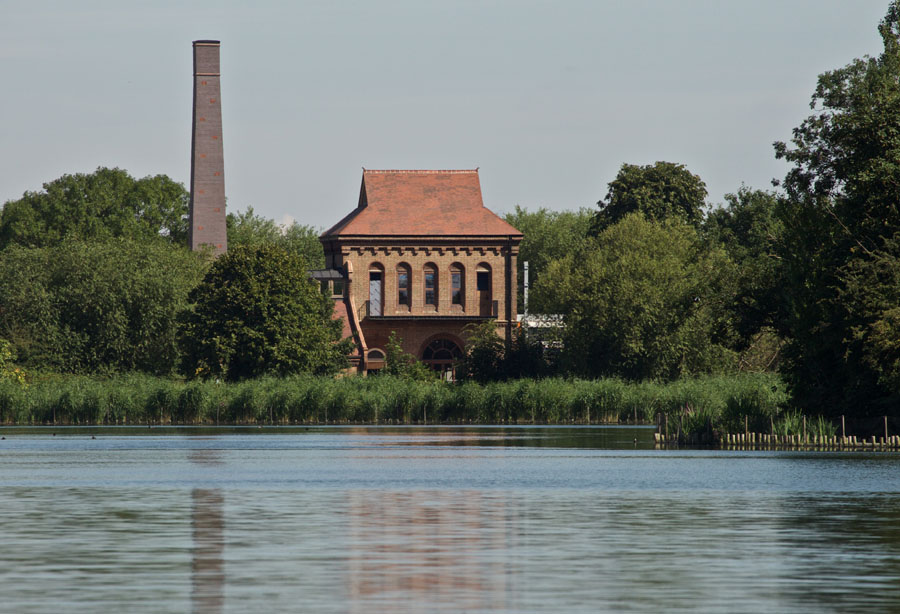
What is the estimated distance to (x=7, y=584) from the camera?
62.4 feet

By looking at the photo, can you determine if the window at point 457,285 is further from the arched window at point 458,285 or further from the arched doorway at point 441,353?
the arched doorway at point 441,353

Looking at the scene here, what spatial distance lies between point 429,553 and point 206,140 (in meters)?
96.2

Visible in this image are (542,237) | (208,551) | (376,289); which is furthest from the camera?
(542,237)

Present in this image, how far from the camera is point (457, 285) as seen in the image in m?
116

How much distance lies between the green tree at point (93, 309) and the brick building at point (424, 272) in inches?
468

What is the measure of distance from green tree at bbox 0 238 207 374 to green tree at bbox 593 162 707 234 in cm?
3186

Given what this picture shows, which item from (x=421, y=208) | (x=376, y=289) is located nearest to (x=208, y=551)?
(x=376, y=289)

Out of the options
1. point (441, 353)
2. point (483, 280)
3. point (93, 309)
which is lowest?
point (441, 353)

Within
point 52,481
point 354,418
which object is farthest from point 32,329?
point 52,481

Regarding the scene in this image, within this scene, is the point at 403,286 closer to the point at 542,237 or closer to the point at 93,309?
the point at 93,309

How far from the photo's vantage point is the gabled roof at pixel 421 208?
115 m

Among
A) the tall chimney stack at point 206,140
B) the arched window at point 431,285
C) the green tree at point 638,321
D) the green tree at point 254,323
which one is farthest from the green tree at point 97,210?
the green tree at point 638,321

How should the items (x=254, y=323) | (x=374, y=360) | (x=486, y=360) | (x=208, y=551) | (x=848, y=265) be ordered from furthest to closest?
(x=374, y=360), (x=486, y=360), (x=254, y=323), (x=848, y=265), (x=208, y=551)

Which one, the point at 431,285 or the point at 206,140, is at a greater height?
the point at 206,140
